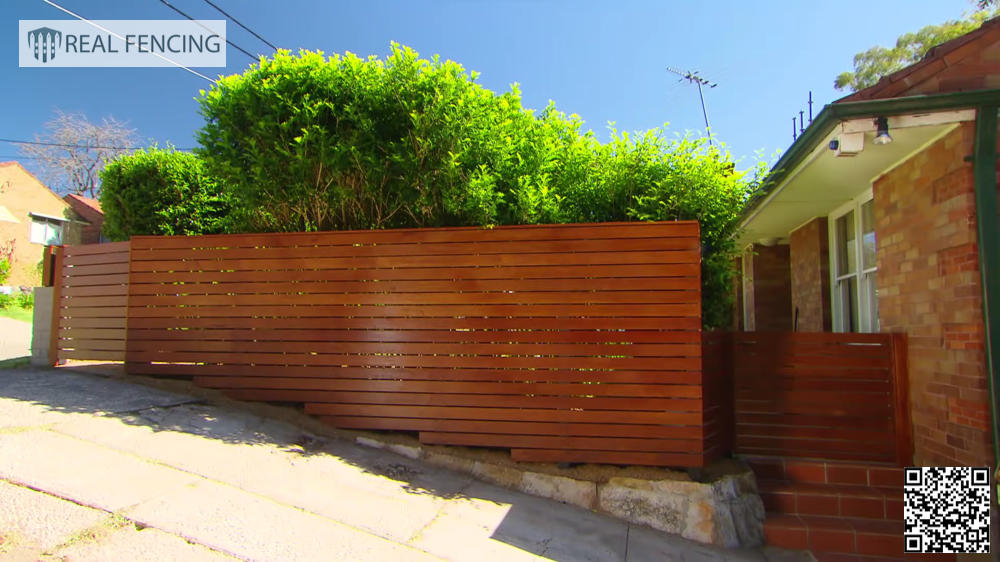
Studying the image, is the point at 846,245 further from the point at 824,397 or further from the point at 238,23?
the point at 238,23

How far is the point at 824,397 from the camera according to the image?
15.4 ft

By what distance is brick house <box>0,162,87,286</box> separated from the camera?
813 inches

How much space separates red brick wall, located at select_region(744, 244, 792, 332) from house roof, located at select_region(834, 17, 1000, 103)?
18.0 feet

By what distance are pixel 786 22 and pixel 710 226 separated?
28.9 feet

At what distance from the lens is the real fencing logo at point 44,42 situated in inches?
404

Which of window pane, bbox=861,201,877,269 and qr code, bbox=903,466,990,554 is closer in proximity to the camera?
qr code, bbox=903,466,990,554

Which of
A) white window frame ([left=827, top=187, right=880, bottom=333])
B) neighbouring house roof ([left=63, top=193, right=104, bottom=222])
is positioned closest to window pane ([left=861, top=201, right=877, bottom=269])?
white window frame ([left=827, top=187, right=880, bottom=333])

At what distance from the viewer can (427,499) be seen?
3857 mm

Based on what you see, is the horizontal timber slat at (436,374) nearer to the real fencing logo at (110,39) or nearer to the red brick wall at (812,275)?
the red brick wall at (812,275)

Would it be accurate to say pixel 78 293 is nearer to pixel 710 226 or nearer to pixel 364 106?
pixel 364 106

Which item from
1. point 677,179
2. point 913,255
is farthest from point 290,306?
point 913,255

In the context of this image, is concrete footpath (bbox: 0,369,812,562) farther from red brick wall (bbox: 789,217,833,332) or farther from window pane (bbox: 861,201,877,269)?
red brick wall (bbox: 789,217,833,332)

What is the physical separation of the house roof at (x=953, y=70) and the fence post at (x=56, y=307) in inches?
311

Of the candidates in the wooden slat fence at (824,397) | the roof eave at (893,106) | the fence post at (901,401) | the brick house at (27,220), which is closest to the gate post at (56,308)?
the wooden slat fence at (824,397)
